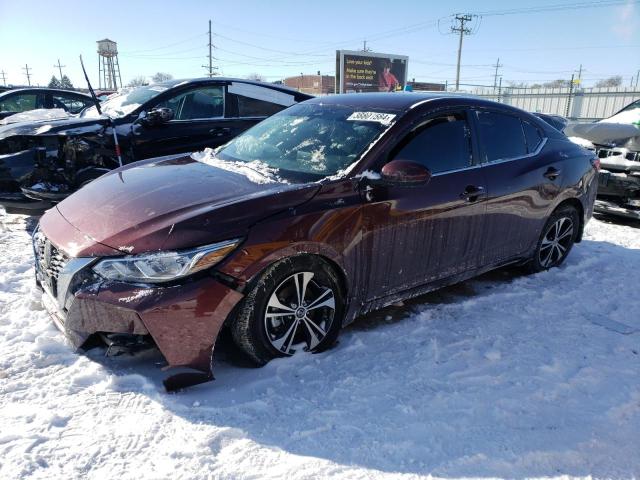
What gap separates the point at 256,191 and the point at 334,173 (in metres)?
0.54

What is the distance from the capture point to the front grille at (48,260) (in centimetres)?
286

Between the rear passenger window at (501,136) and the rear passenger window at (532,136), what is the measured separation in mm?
73

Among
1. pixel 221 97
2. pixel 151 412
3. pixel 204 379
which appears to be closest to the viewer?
pixel 151 412

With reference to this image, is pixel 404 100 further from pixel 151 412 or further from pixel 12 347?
pixel 12 347

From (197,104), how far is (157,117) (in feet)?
2.56

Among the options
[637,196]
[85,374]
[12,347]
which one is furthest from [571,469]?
[637,196]

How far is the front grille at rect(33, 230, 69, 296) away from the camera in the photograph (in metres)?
2.86

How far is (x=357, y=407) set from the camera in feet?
8.63

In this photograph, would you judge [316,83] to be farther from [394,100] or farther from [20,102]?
[394,100]

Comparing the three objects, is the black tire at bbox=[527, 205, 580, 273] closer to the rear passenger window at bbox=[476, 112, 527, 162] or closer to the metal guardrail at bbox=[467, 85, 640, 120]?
the rear passenger window at bbox=[476, 112, 527, 162]

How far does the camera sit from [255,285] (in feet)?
8.94

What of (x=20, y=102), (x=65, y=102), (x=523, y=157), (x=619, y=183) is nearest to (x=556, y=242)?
(x=523, y=157)

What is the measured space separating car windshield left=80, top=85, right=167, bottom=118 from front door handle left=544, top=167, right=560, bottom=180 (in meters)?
4.59

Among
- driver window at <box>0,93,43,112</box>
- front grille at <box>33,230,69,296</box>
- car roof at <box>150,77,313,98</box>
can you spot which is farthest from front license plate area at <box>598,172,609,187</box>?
driver window at <box>0,93,43,112</box>
